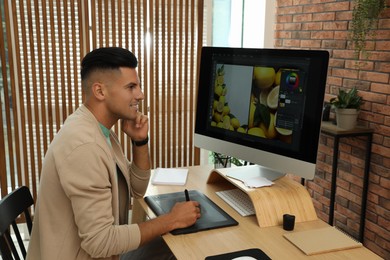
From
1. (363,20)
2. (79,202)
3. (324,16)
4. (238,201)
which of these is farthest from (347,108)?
(79,202)

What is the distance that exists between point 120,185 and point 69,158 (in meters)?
0.40

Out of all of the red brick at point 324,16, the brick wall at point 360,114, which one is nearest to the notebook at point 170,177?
the brick wall at point 360,114

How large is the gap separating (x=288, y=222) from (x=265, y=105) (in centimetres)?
52

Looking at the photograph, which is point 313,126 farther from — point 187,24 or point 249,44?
point 249,44

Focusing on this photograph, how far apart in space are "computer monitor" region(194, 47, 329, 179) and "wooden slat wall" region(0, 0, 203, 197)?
1163 millimetres

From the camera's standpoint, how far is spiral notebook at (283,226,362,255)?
1.44 metres

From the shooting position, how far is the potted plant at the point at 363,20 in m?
2.72

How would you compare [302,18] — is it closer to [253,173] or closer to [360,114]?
[360,114]

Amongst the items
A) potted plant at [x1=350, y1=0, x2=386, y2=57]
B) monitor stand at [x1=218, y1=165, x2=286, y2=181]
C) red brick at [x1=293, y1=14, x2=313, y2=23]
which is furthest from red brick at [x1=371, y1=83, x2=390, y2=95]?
monitor stand at [x1=218, y1=165, x2=286, y2=181]

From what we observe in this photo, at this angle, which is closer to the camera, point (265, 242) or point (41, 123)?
point (265, 242)

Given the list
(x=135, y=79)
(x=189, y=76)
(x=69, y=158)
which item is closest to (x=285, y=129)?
(x=135, y=79)

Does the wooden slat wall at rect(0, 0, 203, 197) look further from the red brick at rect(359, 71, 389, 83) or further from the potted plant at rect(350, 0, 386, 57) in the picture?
the red brick at rect(359, 71, 389, 83)

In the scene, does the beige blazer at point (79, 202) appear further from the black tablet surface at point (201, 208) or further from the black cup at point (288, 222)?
the black cup at point (288, 222)

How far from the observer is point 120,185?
1729mm
